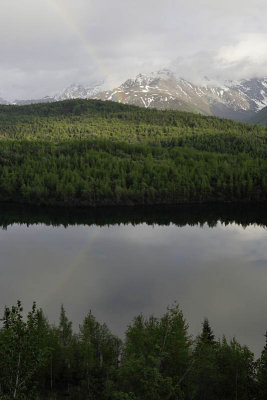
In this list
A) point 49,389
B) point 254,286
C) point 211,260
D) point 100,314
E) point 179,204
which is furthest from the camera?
point 179,204

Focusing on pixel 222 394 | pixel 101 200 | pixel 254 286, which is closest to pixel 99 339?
pixel 222 394

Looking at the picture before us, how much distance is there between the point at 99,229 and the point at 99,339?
63.6 m

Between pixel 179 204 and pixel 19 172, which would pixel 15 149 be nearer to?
pixel 19 172

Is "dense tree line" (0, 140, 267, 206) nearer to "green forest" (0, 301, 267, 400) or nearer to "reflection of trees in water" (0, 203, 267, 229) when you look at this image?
"reflection of trees in water" (0, 203, 267, 229)

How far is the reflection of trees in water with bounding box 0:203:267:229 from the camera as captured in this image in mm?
98750

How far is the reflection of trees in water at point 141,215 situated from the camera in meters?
98.8

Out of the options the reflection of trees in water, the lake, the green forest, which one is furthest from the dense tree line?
the green forest

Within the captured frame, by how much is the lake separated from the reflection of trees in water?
61cm

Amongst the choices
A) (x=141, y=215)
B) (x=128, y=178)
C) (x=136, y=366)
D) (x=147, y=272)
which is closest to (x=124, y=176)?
(x=128, y=178)

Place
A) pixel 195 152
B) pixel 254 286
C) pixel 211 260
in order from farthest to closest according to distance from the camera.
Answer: pixel 195 152
pixel 211 260
pixel 254 286

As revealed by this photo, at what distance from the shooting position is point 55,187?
12475 cm

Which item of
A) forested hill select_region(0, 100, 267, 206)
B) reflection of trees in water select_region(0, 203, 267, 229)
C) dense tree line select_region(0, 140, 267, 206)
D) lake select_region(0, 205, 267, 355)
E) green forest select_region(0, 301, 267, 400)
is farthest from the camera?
forested hill select_region(0, 100, 267, 206)

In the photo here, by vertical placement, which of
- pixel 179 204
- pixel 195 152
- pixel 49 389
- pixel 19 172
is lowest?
pixel 49 389

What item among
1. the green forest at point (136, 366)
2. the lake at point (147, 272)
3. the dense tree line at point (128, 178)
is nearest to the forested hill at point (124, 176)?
the dense tree line at point (128, 178)
